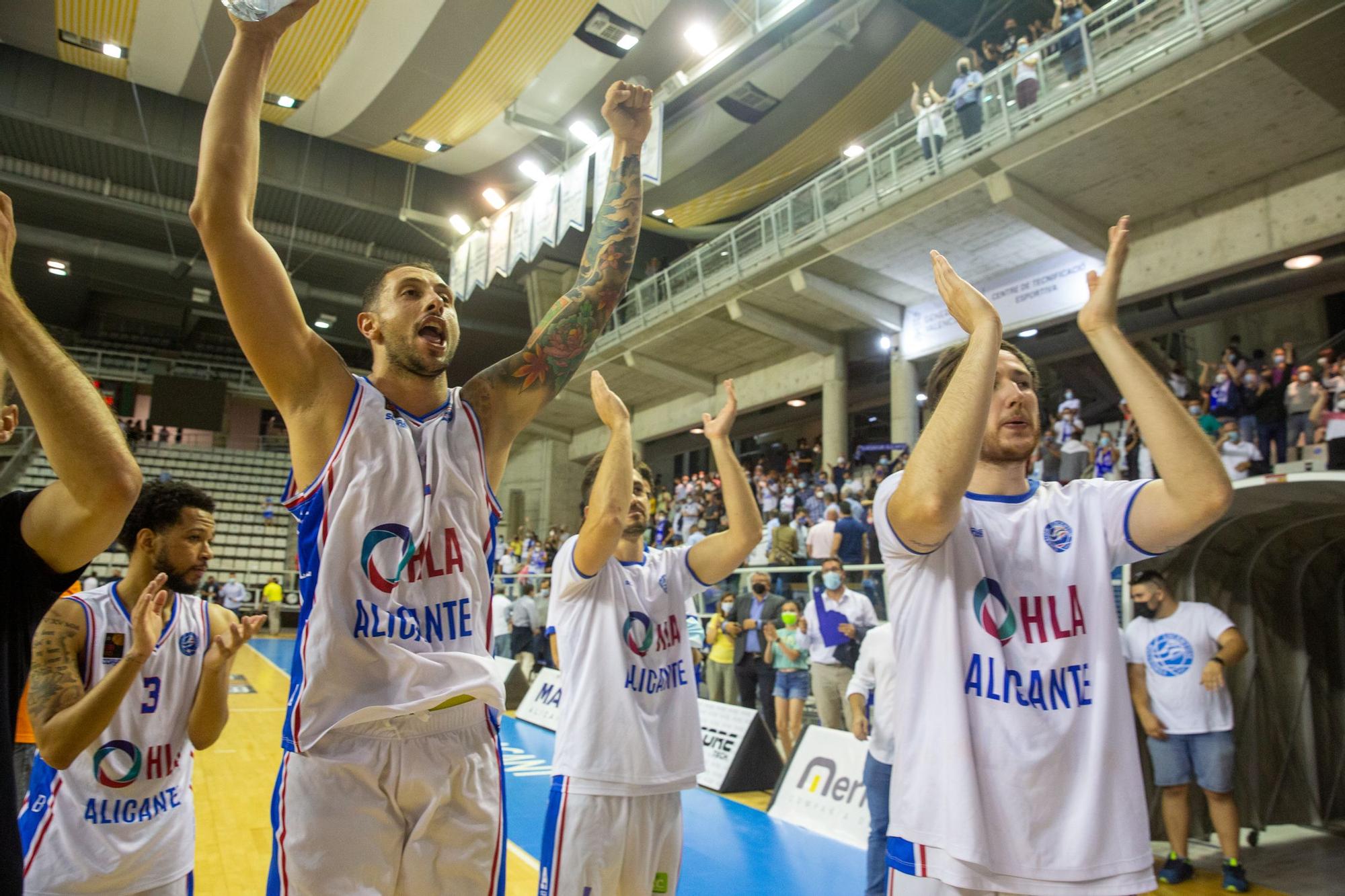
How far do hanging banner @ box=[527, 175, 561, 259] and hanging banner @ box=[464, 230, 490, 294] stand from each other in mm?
2208

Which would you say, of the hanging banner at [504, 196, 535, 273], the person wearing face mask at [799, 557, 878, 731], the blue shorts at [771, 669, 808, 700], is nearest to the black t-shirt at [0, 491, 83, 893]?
the person wearing face mask at [799, 557, 878, 731]

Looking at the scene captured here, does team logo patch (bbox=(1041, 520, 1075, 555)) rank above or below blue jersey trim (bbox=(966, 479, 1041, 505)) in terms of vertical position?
below

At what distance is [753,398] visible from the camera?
22.0 m

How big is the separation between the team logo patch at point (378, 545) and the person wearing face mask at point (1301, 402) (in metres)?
10.8

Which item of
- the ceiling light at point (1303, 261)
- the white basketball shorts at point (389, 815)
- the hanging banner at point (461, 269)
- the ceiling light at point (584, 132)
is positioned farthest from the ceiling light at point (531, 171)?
the white basketball shorts at point (389, 815)

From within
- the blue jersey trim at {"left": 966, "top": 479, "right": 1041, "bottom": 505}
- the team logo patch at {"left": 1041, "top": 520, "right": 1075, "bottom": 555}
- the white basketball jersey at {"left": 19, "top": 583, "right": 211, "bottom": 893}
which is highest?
the blue jersey trim at {"left": 966, "top": 479, "right": 1041, "bottom": 505}

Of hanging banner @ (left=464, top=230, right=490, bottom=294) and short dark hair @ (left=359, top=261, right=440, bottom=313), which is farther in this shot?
hanging banner @ (left=464, top=230, right=490, bottom=294)

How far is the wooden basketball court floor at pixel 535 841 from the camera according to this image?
5.61 metres

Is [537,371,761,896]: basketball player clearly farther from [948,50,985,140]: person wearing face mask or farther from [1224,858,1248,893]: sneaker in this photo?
[948,50,985,140]: person wearing face mask

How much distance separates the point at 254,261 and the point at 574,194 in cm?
1616

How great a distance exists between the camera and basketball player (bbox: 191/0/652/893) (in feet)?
6.01

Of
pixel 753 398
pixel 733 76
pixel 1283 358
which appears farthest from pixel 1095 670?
pixel 753 398

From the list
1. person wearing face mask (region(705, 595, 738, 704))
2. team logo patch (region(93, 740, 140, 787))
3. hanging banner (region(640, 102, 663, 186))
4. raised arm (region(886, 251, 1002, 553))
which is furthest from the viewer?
hanging banner (region(640, 102, 663, 186))

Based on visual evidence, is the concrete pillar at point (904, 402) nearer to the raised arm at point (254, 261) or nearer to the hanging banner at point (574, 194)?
the hanging banner at point (574, 194)
